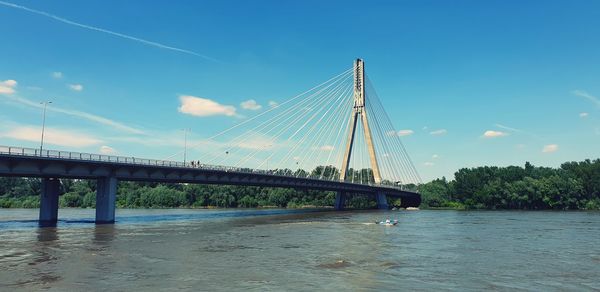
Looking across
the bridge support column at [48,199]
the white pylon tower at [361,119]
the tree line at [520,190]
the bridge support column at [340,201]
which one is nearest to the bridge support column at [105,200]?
the bridge support column at [48,199]

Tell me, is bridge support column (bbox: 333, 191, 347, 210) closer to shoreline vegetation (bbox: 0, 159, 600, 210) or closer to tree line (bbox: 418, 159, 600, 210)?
shoreline vegetation (bbox: 0, 159, 600, 210)

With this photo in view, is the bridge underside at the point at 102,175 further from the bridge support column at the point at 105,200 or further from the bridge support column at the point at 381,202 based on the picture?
the bridge support column at the point at 381,202

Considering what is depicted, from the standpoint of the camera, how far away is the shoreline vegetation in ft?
428

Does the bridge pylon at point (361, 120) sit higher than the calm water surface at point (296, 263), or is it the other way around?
the bridge pylon at point (361, 120)

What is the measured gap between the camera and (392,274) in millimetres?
24547

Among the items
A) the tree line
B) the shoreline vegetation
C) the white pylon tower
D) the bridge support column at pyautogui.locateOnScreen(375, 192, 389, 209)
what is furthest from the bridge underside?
the tree line

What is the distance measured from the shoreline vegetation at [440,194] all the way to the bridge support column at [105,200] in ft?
287

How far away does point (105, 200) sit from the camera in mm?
64938

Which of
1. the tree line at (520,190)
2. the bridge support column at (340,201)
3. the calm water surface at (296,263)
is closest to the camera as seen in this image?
the calm water surface at (296,263)

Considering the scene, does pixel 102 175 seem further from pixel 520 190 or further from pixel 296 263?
pixel 520 190

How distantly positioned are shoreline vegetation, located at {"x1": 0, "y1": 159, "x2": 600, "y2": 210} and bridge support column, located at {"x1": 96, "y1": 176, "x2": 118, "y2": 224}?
287 feet

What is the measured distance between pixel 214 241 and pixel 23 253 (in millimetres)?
14953

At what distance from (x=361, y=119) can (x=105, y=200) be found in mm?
66306

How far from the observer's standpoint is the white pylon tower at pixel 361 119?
362 ft
